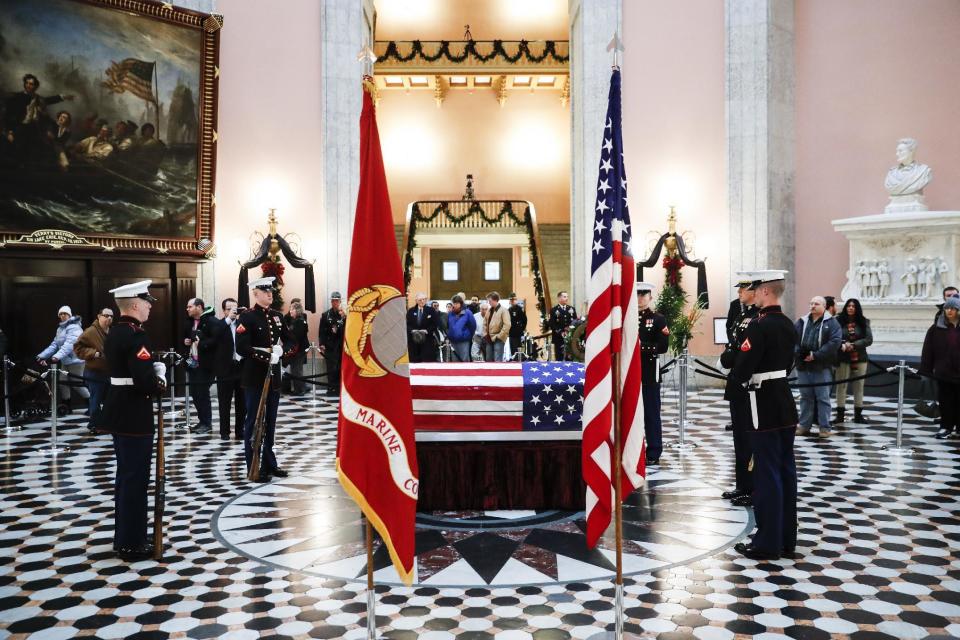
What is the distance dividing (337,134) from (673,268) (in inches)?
267

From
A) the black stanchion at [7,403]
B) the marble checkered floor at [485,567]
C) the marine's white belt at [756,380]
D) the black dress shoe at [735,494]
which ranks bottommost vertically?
the marble checkered floor at [485,567]

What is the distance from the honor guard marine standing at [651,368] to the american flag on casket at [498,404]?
1.79 meters

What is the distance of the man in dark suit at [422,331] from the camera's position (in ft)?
44.7

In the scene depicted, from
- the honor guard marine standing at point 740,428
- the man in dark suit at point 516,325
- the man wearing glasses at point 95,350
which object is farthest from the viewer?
the man in dark suit at point 516,325

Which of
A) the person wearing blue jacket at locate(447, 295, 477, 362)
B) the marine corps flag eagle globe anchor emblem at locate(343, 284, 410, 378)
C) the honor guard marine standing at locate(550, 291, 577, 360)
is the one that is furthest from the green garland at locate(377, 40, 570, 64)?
the marine corps flag eagle globe anchor emblem at locate(343, 284, 410, 378)

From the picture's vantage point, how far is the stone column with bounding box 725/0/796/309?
14.5 metres

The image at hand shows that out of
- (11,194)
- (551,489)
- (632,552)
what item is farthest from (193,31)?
(632,552)

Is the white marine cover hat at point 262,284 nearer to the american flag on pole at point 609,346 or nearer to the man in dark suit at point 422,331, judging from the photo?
the american flag on pole at point 609,346

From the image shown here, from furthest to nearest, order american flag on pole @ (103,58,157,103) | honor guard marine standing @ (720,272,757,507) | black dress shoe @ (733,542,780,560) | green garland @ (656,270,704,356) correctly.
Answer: american flag on pole @ (103,58,157,103) → green garland @ (656,270,704,356) → honor guard marine standing @ (720,272,757,507) → black dress shoe @ (733,542,780,560)

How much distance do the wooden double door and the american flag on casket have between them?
1973 centimetres

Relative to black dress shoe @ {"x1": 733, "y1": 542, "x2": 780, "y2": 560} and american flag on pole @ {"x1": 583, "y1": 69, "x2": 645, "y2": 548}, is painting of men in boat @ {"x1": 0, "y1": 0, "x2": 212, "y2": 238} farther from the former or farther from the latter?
black dress shoe @ {"x1": 733, "y1": 542, "x2": 780, "y2": 560}

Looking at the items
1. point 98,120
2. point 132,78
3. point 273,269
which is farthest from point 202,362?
point 132,78

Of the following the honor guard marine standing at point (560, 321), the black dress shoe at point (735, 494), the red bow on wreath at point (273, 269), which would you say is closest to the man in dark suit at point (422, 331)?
the honor guard marine standing at point (560, 321)

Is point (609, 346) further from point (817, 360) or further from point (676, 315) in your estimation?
point (676, 315)
